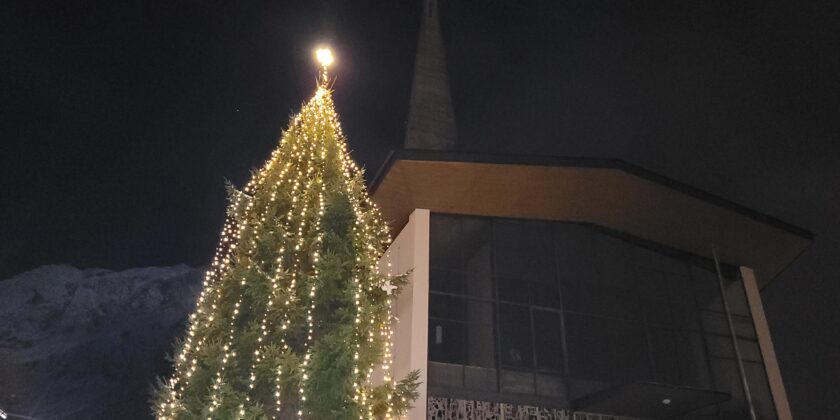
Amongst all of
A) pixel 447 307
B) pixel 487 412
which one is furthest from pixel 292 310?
pixel 487 412

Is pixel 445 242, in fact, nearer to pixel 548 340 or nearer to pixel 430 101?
pixel 548 340

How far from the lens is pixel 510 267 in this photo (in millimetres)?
11297

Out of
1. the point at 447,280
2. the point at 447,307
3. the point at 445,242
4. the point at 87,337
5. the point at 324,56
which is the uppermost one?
the point at 87,337

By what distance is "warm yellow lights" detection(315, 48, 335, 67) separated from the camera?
884 centimetres

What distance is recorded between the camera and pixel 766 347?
39.6 ft

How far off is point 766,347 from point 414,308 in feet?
23.8

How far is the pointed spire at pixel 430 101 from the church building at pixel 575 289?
5.54 metres

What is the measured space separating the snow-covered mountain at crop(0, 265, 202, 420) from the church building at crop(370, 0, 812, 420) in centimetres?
2466

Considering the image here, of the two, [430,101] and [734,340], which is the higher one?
[430,101]

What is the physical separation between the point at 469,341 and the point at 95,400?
3402 centimetres

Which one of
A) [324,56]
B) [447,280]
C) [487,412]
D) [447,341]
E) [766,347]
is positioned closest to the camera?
[324,56]

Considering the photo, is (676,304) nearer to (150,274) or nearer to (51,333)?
(51,333)

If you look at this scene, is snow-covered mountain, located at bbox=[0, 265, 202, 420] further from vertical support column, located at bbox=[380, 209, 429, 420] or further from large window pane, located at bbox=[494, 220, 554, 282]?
large window pane, located at bbox=[494, 220, 554, 282]

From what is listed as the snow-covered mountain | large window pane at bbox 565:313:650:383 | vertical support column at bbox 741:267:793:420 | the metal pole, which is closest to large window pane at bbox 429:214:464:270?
large window pane at bbox 565:313:650:383
